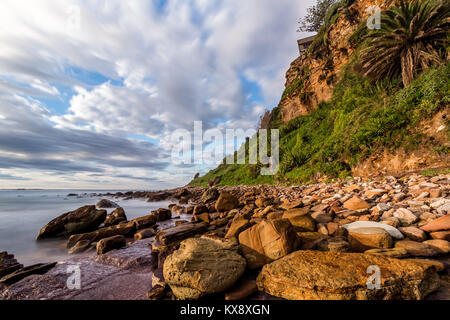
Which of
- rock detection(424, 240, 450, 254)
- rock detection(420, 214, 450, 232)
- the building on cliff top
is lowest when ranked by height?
rock detection(424, 240, 450, 254)

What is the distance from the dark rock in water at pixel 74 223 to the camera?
6.78m

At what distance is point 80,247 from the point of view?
5.05 metres

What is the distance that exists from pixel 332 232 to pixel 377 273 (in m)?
1.50

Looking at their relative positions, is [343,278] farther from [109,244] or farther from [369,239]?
[109,244]

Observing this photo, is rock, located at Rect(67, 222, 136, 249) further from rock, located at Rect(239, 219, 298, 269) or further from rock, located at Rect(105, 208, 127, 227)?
rock, located at Rect(239, 219, 298, 269)

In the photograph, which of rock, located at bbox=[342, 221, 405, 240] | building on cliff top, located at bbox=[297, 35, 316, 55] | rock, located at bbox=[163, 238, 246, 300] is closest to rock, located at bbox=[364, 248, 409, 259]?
rock, located at bbox=[342, 221, 405, 240]

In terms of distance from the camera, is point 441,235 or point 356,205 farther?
point 356,205

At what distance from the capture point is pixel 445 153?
5453mm

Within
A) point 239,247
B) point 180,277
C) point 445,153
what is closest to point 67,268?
point 180,277

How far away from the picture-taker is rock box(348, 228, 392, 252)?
2.56 meters

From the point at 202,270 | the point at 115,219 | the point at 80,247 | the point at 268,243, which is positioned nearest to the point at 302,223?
the point at 268,243

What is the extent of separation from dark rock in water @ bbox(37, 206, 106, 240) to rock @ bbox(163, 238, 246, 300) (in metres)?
7.07

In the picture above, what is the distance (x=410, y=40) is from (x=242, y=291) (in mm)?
13317
